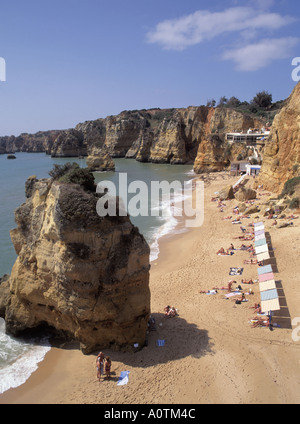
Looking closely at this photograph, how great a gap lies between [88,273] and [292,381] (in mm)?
6330

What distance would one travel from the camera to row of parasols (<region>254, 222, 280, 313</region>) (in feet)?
37.7

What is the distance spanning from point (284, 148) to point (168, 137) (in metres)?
47.0

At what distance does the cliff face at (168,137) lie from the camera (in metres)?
55.7

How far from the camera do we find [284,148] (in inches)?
1088

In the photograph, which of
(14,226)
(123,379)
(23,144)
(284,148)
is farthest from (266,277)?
(23,144)

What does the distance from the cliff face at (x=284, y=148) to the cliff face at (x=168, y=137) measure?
80.0 ft

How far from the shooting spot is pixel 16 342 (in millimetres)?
11570

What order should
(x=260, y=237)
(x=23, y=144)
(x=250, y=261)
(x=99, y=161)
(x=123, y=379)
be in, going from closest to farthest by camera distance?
1. (x=123, y=379)
2. (x=250, y=261)
3. (x=260, y=237)
4. (x=99, y=161)
5. (x=23, y=144)

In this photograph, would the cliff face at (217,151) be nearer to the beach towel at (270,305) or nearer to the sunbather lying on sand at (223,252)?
the sunbather lying on sand at (223,252)

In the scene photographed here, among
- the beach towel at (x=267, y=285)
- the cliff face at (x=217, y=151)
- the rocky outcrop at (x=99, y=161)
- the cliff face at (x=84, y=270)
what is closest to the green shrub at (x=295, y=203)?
the beach towel at (x=267, y=285)

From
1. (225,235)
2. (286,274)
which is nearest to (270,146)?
(225,235)

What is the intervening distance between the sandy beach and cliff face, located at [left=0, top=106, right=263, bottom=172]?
43.0 m

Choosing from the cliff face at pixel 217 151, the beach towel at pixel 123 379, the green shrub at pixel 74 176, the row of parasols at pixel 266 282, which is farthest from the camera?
the cliff face at pixel 217 151

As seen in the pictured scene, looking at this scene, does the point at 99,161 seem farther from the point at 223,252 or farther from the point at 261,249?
the point at 261,249
